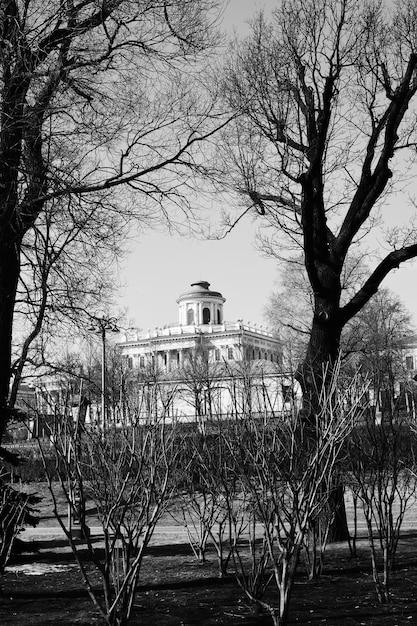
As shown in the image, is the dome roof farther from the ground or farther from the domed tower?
the ground

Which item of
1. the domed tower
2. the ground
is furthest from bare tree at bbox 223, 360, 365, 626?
the domed tower

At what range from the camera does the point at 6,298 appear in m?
9.43

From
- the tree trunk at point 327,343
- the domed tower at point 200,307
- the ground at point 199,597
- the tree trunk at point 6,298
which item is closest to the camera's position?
the ground at point 199,597

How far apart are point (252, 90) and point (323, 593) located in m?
8.01

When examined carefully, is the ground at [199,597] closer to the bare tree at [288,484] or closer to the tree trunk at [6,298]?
the bare tree at [288,484]

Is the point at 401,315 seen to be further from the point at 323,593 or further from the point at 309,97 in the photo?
the point at 323,593

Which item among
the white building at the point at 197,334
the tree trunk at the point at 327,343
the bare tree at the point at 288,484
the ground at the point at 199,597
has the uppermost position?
the white building at the point at 197,334

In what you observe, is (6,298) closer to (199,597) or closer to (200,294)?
(199,597)

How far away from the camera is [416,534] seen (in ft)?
42.4

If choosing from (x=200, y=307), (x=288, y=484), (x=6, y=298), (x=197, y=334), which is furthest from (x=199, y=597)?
(x=200, y=307)

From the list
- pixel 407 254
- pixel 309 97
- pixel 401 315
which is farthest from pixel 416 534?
pixel 401 315

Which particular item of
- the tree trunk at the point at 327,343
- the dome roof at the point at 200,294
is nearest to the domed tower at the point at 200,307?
the dome roof at the point at 200,294

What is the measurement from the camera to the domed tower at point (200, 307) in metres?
104

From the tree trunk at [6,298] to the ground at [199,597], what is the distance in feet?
7.16
